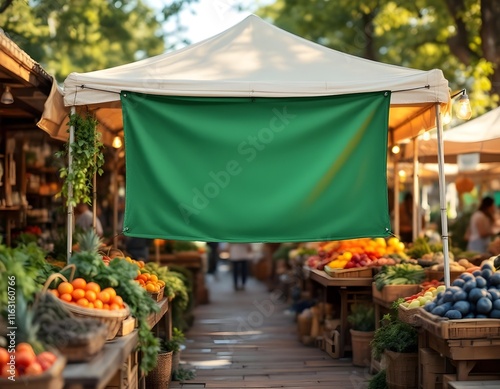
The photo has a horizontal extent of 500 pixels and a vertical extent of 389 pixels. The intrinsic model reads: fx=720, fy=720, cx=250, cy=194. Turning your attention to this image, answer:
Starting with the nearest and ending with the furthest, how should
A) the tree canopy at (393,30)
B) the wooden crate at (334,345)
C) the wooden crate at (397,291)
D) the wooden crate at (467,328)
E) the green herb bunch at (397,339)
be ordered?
the wooden crate at (467,328) → the green herb bunch at (397,339) → the wooden crate at (397,291) → the wooden crate at (334,345) → the tree canopy at (393,30)

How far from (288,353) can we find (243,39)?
4.47 m

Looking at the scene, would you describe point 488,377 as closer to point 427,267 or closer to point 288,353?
point 427,267

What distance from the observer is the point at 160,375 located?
7.49 metres

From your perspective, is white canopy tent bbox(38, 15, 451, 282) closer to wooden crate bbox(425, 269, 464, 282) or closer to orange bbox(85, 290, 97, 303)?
wooden crate bbox(425, 269, 464, 282)

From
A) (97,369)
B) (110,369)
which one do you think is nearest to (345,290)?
(110,369)

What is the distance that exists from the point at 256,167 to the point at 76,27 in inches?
425

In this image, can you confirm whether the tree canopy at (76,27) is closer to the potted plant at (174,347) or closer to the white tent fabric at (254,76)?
the white tent fabric at (254,76)

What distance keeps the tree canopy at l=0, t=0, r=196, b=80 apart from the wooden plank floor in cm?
594

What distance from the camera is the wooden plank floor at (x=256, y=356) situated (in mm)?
8109

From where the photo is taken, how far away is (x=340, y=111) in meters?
7.07

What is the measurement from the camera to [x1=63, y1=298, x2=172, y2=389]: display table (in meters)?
4.23

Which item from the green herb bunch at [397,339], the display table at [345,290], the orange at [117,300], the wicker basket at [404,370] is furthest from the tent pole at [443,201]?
the orange at [117,300]

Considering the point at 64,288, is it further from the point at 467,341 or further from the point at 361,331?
the point at 361,331

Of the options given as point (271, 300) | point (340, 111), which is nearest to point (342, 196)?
point (340, 111)
